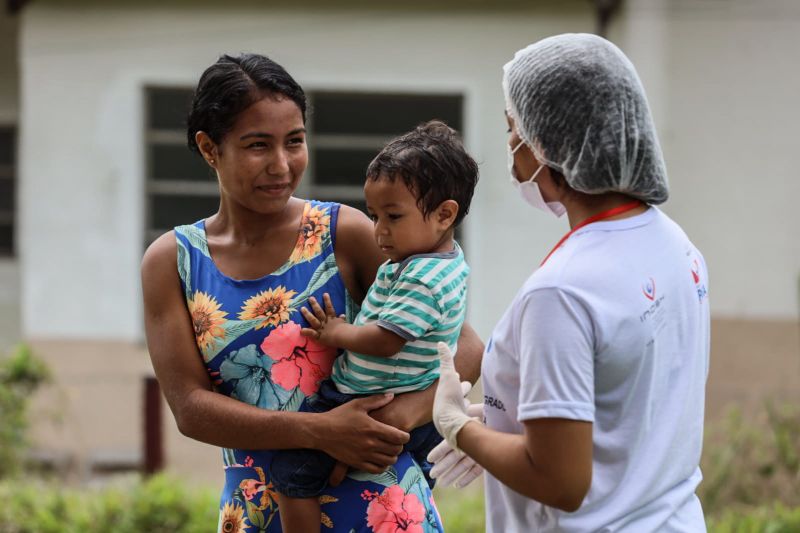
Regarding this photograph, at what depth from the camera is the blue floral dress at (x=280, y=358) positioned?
8.24ft

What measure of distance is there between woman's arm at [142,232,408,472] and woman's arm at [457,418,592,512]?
47 cm

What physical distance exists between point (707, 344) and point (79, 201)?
279 inches

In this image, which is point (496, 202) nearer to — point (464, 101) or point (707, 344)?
point (464, 101)

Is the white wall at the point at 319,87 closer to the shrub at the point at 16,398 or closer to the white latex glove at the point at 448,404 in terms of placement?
the shrub at the point at 16,398

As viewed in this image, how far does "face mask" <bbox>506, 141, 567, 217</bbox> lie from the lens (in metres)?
2.07

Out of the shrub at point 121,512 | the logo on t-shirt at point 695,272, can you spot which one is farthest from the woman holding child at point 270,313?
the shrub at point 121,512

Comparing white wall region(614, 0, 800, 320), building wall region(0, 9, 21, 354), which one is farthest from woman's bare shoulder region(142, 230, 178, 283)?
building wall region(0, 9, 21, 354)

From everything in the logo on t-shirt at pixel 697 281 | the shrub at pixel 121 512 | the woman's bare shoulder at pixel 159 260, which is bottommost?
the shrub at pixel 121 512

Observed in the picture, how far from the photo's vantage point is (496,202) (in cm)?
862

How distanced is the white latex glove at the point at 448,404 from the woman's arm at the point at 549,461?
0.13m

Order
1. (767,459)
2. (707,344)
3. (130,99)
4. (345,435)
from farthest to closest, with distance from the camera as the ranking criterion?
1. (130,99)
2. (767,459)
3. (345,435)
4. (707,344)

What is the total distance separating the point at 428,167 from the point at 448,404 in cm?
52

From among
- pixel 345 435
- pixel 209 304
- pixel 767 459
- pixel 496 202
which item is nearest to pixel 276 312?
pixel 209 304

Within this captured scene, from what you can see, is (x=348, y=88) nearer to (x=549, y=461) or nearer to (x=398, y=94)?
(x=398, y=94)
